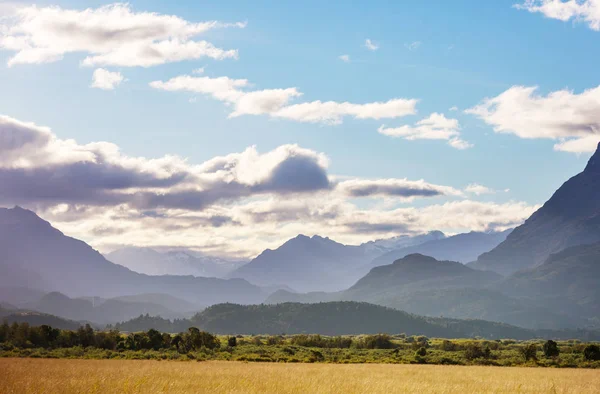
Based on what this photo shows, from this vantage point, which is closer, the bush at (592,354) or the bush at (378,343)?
the bush at (592,354)

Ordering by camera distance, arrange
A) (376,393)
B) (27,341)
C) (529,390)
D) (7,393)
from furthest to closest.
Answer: (27,341), (529,390), (376,393), (7,393)

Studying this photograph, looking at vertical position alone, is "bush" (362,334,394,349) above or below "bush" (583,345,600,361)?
below

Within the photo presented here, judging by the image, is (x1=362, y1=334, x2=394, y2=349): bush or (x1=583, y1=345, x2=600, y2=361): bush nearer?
(x1=583, y1=345, x2=600, y2=361): bush

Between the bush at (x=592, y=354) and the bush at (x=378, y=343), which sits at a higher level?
the bush at (x=592, y=354)

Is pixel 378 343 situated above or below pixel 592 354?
below

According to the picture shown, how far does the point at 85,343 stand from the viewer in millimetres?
122938

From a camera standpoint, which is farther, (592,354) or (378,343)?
(378,343)

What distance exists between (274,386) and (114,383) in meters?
8.09

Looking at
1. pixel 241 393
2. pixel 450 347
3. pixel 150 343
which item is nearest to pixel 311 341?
pixel 450 347

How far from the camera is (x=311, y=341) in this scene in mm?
171000

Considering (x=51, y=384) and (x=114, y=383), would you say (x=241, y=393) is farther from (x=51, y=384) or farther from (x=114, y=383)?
(x=51, y=384)

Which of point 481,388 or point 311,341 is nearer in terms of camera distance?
point 481,388

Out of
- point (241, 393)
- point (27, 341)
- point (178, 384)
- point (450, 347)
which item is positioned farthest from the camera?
point (450, 347)

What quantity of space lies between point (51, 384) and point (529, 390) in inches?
1073
